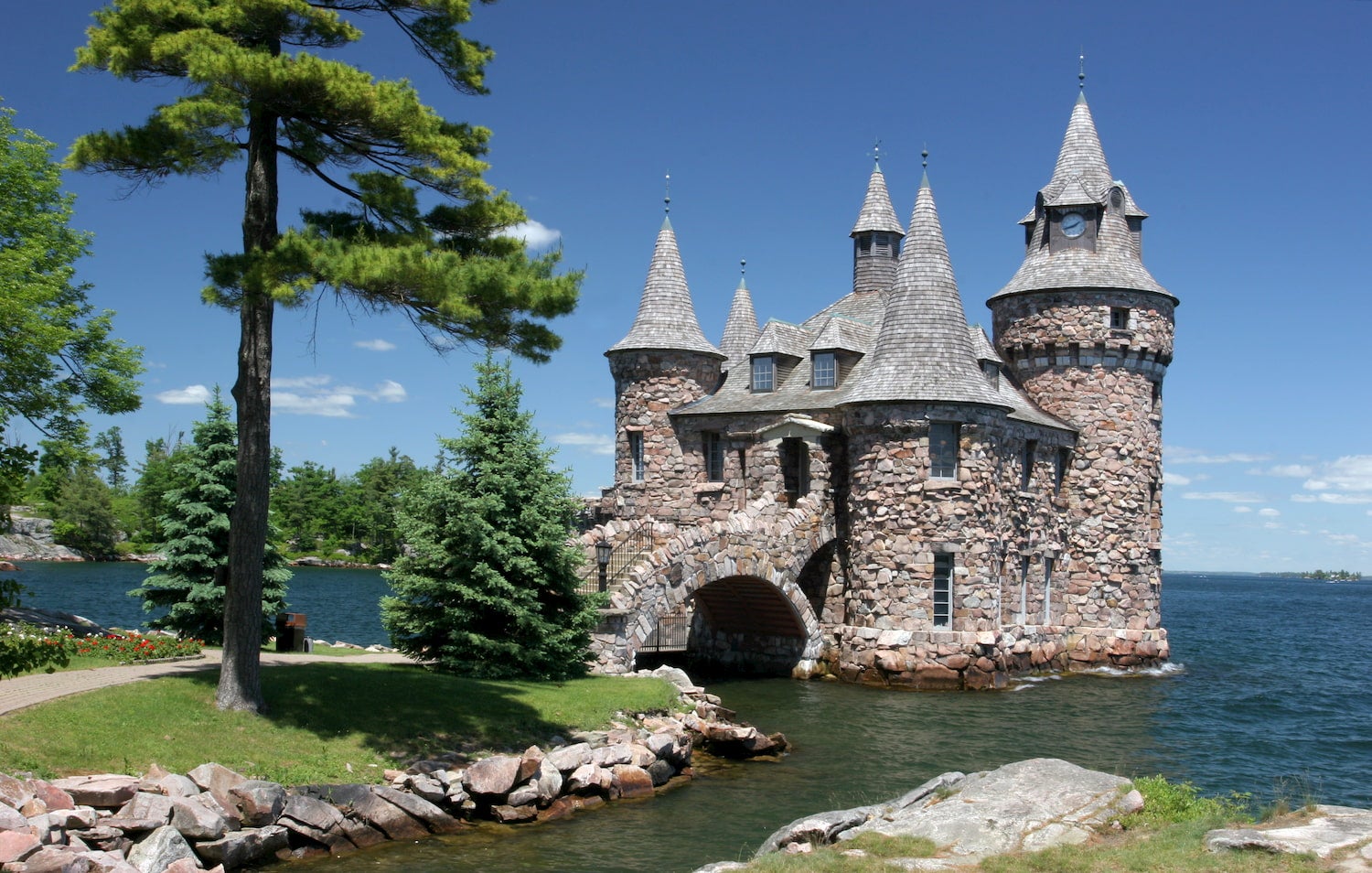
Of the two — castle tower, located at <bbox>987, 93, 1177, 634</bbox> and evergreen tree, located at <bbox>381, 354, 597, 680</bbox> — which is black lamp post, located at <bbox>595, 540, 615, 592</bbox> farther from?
castle tower, located at <bbox>987, 93, 1177, 634</bbox>

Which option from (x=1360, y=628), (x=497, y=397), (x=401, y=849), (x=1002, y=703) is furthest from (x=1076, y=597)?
(x=1360, y=628)

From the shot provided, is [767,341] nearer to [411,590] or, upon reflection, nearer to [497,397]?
[497,397]

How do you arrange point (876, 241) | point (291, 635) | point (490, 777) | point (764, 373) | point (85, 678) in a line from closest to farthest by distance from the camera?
point (490, 777), point (85, 678), point (291, 635), point (764, 373), point (876, 241)

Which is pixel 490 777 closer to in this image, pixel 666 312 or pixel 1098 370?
pixel 666 312

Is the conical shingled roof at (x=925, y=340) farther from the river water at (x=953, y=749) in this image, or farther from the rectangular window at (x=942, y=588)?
the river water at (x=953, y=749)

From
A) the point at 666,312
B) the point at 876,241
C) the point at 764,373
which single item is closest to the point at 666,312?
the point at 666,312

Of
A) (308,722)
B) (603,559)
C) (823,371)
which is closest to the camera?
(308,722)

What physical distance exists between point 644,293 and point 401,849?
2350cm

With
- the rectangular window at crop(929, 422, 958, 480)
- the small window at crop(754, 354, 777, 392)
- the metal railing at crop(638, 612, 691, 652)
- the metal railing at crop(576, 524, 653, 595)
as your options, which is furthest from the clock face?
the metal railing at crop(638, 612, 691, 652)

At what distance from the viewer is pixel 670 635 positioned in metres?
34.5

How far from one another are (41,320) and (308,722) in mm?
9834

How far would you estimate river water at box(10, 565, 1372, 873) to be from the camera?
45.8ft

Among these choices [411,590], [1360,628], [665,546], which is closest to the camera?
[411,590]

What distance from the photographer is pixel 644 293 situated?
34.9m
